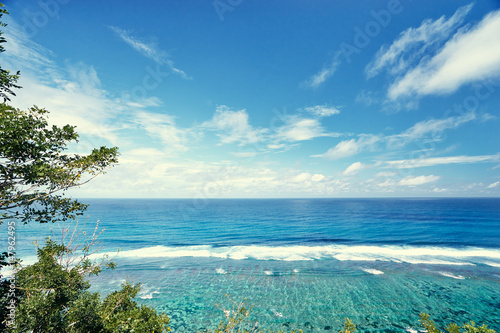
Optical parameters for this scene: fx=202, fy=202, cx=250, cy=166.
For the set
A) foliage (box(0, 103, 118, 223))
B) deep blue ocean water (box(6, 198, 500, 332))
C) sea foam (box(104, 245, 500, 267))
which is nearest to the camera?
foliage (box(0, 103, 118, 223))

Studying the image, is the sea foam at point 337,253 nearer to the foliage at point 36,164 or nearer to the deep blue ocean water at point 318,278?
the deep blue ocean water at point 318,278

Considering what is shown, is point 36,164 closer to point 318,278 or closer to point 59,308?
point 59,308

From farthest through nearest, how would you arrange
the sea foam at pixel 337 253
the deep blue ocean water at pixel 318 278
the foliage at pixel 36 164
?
the sea foam at pixel 337 253 < the deep blue ocean water at pixel 318 278 < the foliage at pixel 36 164

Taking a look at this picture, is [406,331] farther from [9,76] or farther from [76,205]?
[9,76]

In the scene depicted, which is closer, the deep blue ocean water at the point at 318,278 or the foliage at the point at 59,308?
the foliage at the point at 59,308

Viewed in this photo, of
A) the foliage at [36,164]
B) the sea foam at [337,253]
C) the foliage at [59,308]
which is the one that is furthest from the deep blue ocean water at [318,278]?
the foliage at [36,164]

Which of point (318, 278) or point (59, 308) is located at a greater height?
point (59, 308)

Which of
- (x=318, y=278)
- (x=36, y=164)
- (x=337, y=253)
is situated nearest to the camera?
(x=36, y=164)

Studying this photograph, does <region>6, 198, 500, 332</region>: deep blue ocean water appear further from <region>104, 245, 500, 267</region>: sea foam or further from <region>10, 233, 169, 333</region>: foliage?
<region>10, 233, 169, 333</region>: foliage

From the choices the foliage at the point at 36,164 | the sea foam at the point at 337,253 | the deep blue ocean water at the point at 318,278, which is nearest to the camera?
the foliage at the point at 36,164

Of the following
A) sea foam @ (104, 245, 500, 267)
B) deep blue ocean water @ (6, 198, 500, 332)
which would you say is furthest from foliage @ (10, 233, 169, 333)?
sea foam @ (104, 245, 500, 267)

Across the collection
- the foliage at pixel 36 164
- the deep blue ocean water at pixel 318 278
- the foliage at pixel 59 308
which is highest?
the foliage at pixel 36 164

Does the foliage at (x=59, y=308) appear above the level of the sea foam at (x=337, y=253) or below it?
above

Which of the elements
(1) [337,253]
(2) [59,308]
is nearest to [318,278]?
(1) [337,253]
